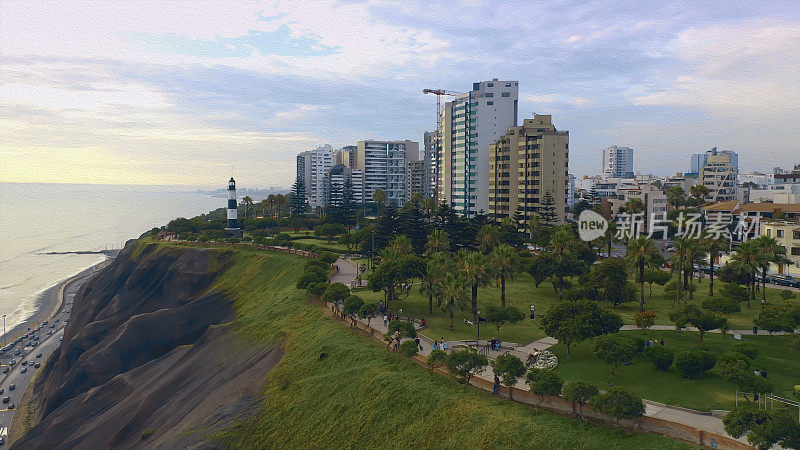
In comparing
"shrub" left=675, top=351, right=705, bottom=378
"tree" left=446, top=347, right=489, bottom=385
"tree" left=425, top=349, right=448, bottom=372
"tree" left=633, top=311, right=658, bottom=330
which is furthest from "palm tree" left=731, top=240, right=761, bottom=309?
"tree" left=425, top=349, right=448, bottom=372

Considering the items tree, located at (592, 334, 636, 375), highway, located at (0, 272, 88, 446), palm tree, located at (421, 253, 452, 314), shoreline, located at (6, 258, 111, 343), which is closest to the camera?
tree, located at (592, 334, 636, 375)

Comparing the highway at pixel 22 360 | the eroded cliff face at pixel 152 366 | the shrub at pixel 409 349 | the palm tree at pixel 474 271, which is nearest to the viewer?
the shrub at pixel 409 349

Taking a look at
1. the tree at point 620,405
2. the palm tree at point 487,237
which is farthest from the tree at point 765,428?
the palm tree at point 487,237

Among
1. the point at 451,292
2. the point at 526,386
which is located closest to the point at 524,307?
the point at 451,292

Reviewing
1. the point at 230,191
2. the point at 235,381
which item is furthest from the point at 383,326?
the point at 230,191

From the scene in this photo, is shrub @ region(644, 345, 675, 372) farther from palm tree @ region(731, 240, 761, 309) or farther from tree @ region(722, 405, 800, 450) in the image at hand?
palm tree @ region(731, 240, 761, 309)

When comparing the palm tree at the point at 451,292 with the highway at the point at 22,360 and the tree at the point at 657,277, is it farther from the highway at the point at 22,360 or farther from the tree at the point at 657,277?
the highway at the point at 22,360
